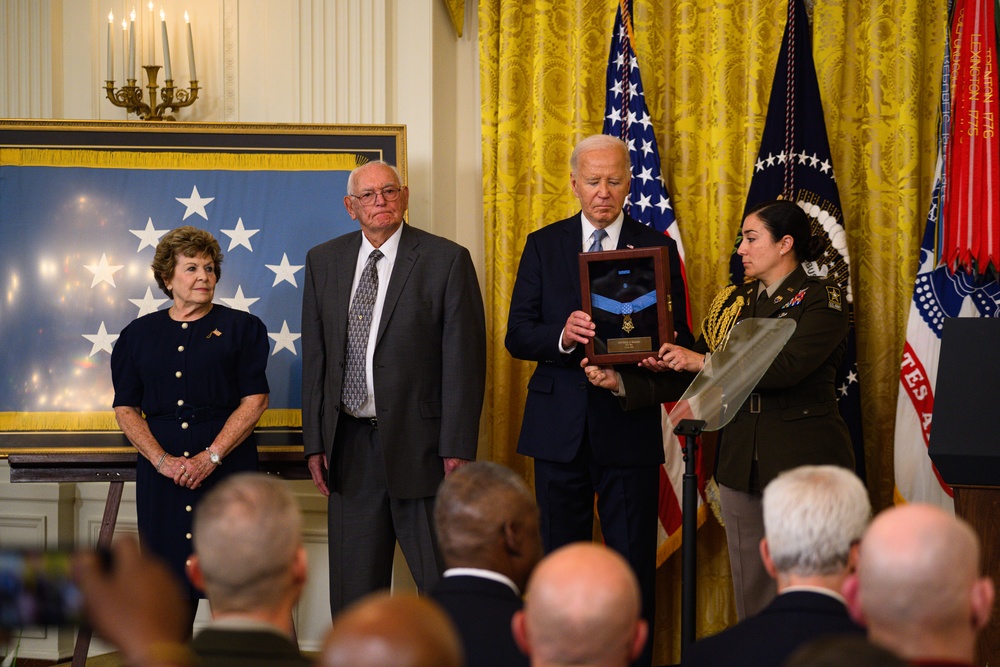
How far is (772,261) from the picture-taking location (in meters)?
3.84

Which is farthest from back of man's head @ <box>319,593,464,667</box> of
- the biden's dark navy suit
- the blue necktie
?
the blue necktie

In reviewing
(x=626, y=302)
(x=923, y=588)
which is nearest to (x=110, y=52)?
(x=626, y=302)

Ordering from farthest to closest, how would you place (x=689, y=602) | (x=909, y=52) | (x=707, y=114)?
(x=707, y=114) < (x=909, y=52) < (x=689, y=602)

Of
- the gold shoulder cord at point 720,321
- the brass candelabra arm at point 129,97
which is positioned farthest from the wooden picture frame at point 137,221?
the gold shoulder cord at point 720,321

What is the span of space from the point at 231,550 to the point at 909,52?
381cm

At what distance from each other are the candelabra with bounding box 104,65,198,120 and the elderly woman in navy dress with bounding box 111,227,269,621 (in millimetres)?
931

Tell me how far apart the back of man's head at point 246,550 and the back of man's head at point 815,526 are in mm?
861

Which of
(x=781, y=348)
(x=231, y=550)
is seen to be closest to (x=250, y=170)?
(x=781, y=348)

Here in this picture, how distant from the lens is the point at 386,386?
395 cm

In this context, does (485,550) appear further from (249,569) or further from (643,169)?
(643,169)

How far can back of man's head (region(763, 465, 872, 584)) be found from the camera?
6.47 ft

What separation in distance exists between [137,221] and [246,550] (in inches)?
123

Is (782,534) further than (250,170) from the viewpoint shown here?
No

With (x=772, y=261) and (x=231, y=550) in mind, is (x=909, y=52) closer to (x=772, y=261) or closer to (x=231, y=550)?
(x=772, y=261)
